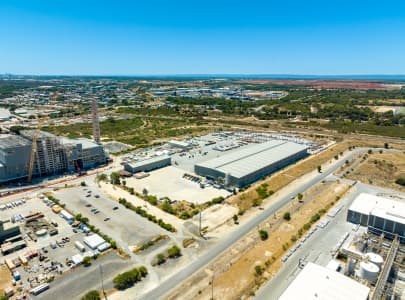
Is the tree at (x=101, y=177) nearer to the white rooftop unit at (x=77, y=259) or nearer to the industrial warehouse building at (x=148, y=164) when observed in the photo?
the industrial warehouse building at (x=148, y=164)

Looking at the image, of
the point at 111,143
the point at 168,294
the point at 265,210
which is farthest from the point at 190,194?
the point at 111,143

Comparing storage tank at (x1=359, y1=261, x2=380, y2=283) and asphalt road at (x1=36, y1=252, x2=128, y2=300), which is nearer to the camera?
asphalt road at (x1=36, y1=252, x2=128, y2=300)

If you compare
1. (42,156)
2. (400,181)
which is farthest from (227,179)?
(42,156)

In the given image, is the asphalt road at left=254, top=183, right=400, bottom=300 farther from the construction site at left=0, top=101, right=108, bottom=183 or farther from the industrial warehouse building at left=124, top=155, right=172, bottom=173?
the construction site at left=0, top=101, right=108, bottom=183

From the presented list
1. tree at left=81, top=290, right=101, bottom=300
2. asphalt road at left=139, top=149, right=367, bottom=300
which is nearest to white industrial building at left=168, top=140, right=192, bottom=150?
asphalt road at left=139, top=149, right=367, bottom=300

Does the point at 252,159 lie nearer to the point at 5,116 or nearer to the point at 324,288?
the point at 324,288

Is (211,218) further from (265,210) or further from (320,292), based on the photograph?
(320,292)

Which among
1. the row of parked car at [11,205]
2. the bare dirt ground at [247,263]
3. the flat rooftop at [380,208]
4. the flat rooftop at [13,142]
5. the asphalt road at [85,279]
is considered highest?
the flat rooftop at [13,142]

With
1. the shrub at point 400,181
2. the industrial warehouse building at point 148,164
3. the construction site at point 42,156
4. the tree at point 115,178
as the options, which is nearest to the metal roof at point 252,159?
the industrial warehouse building at point 148,164
